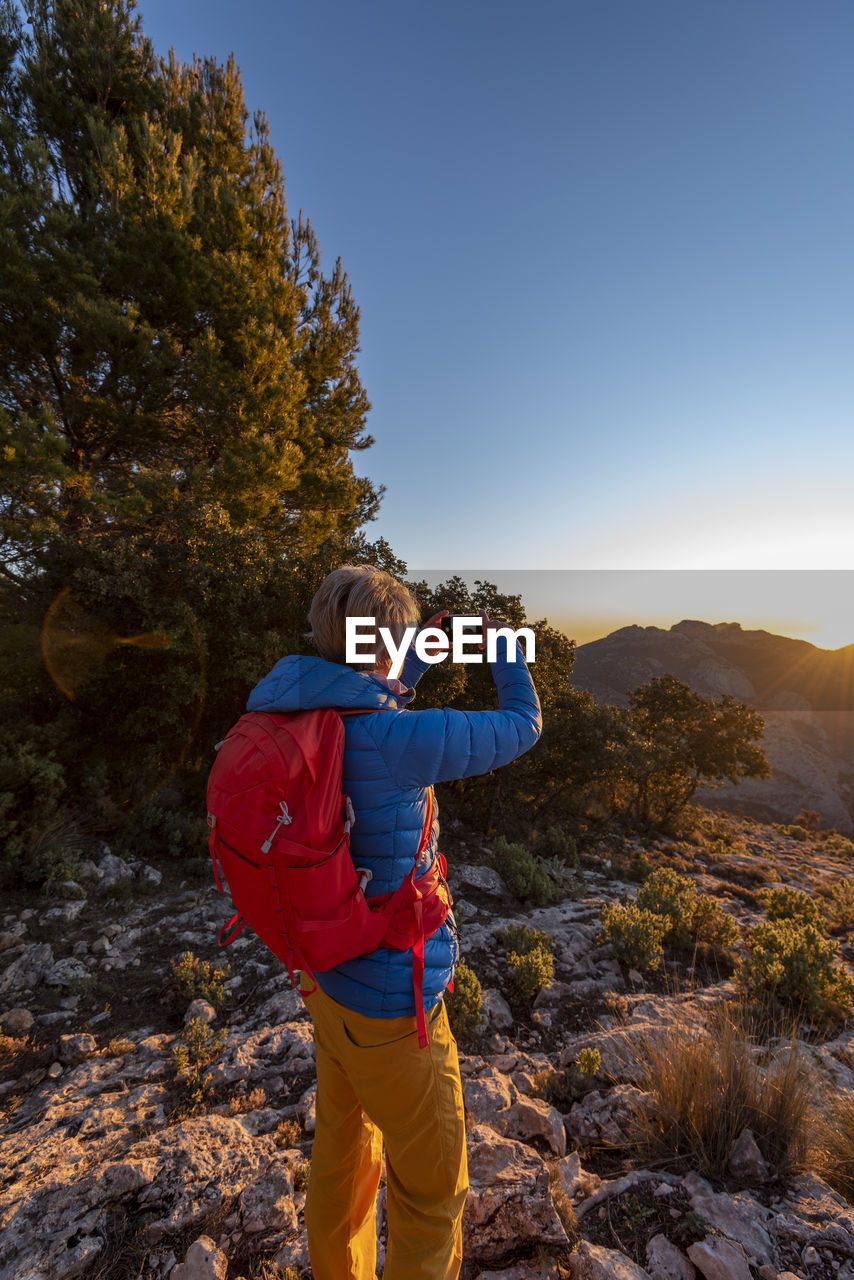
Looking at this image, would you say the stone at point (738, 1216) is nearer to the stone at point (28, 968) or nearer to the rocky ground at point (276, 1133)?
the rocky ground at point (276, 1133)

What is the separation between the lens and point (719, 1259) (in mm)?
1745

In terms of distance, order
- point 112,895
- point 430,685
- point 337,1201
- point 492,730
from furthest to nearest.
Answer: point 430,685 < point 112,895 < point 337,1201 < point 492,730

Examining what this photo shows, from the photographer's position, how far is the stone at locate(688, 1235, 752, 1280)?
1.71 m

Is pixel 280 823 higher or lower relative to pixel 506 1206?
higher

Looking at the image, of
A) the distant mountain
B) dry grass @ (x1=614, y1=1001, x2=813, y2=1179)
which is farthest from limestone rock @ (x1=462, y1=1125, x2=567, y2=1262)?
the distant mountain

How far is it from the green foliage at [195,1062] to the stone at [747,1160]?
2768 mm

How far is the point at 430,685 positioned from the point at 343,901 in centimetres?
706

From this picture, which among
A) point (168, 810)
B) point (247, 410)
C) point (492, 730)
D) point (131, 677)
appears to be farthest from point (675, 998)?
point (247, 410)

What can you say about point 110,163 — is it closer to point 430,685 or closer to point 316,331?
point 316,331

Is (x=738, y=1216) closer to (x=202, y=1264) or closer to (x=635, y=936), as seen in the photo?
(x=202, y=1264)

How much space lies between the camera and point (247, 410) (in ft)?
30.1

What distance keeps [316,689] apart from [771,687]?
295 feet

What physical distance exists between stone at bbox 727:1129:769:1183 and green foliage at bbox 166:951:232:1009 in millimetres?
3474

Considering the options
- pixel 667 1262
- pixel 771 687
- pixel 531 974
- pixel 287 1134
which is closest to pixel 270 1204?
pixel 287 1134
